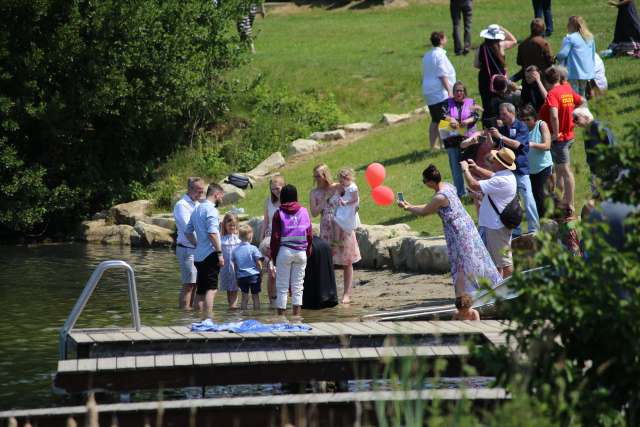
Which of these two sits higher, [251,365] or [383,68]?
[383,68]

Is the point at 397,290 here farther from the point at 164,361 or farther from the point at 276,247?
the point at 164,361

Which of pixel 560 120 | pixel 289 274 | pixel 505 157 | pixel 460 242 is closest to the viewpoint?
pixel 460 242

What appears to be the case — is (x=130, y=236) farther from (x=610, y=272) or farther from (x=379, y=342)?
(x=610, y=272)

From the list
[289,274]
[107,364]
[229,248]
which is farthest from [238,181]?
[107,364]

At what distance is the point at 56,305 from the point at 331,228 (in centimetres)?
392

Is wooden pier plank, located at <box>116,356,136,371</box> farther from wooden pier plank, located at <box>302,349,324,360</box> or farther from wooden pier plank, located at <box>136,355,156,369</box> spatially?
wooden pier plank, located at <box>302,349,324,360</box>

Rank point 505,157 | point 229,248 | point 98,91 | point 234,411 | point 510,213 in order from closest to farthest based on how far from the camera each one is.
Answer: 1. point 234,411
2. point 510,213
3. point 505,157
4. point 229,248
5. point 98,91

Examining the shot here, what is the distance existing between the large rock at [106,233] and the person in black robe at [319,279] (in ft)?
31.9

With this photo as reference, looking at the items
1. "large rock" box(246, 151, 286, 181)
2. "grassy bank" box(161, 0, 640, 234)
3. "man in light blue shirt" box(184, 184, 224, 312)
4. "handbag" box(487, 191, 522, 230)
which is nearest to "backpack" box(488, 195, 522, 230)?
"handbag" box(487, 191, 522, 230)

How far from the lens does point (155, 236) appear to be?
23.1 meters

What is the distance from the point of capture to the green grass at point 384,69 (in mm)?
19938

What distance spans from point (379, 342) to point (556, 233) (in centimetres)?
382

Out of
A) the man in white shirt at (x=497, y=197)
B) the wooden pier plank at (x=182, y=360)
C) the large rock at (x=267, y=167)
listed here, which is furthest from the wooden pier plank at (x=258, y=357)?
the large rock at (x=267, y=167)

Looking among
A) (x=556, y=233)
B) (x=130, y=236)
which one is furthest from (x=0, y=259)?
(x=556, y=233)
